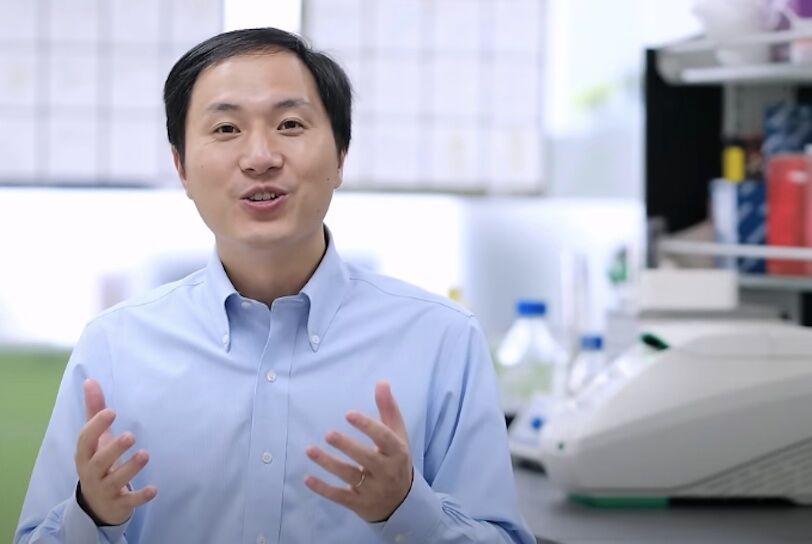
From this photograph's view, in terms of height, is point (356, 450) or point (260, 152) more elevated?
point (260, 152)

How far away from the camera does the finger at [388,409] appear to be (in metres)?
1.34

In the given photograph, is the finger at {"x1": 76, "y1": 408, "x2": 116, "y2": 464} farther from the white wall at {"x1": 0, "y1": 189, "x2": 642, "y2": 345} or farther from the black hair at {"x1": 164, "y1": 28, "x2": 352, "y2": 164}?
the white wall at {"x1": 0, "y1": 189, "x2": 642, "y2": 345}

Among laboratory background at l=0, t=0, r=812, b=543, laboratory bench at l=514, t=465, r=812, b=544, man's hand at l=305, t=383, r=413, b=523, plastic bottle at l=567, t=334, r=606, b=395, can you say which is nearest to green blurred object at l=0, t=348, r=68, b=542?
laboratory background at l=0, t=0, r=812, b=543

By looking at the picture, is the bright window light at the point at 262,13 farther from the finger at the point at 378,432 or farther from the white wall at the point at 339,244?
the finger at the point at 378,432

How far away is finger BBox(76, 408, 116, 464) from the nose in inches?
13.6

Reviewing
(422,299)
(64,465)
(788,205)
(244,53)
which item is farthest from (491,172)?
(64,465)

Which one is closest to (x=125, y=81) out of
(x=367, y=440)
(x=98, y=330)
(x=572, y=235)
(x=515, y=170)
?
(x=515, y=170)

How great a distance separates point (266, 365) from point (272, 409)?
57 mm

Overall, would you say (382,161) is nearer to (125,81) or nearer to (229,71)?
(125,81)

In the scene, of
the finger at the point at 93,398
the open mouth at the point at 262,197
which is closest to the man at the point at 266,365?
the open mouth at the point at 262,197

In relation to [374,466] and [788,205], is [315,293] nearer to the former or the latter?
[374,466]

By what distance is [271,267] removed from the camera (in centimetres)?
160

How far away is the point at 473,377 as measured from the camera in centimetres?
158

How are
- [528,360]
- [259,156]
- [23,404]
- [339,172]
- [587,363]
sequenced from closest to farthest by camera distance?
[259,156], [339,172], [587,363], [528,360], [23,404]
